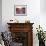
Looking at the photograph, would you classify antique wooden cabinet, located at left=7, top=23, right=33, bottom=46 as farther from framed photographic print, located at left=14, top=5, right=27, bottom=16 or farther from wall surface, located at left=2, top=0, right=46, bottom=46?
framed photographic print, located at left=14, top=5, right=27, bottom=16

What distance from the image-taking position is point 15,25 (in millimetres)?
5844

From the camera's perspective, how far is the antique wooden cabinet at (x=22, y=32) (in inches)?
230

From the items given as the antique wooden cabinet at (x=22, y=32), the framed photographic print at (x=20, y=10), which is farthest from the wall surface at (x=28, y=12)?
the antique wooden cabinet at (x=22, y=32)

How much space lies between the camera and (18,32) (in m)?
5.91

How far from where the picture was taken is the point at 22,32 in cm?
594

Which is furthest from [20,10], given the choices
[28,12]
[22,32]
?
[22,32]

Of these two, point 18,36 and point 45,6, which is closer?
point 18,36

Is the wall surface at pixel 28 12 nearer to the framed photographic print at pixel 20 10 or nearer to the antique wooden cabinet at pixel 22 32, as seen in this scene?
the framed photographic print at pixel 20 10

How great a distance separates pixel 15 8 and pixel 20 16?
1.29ft

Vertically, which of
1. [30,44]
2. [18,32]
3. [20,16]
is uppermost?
[20,16]


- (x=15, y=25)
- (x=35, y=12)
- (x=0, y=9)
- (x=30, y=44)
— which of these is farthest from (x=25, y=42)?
(x=0, y=9)

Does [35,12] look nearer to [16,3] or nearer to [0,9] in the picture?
[16,3]

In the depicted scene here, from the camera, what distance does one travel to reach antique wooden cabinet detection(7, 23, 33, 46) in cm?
584

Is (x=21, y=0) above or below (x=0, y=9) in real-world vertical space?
above
